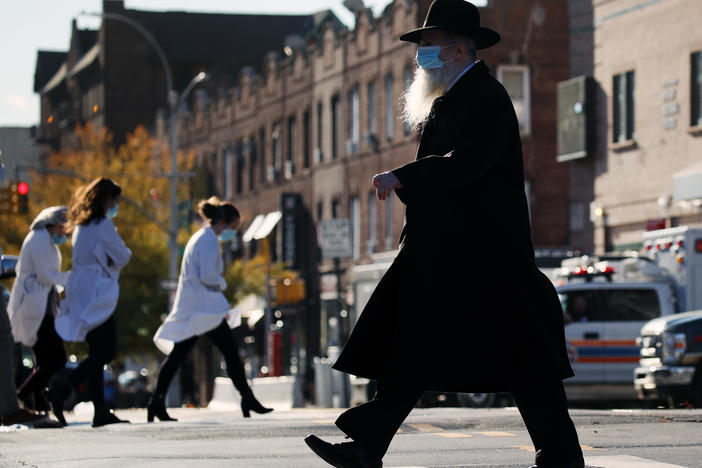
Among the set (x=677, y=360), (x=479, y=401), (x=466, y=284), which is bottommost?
(x=479, y=401)

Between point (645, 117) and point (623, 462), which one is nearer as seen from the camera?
point (623, 462)

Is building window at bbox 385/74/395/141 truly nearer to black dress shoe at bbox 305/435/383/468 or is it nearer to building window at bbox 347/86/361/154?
building window at bbox 347/86/361/154

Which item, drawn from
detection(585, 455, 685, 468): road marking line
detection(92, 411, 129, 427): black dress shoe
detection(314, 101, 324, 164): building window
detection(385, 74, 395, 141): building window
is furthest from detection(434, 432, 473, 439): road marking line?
detection(314, 101, 324, 164): building window

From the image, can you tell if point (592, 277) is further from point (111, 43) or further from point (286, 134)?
point (111, 43)

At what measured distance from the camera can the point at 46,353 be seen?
14.1 m

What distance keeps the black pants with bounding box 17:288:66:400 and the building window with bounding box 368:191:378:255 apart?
3624 centimetres

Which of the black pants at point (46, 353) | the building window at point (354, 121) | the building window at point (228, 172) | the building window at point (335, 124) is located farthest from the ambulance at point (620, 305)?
the building window at point (228, 172)

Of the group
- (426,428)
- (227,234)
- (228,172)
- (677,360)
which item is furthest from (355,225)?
(426,428)

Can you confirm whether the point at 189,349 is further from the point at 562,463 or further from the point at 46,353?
the point at 562,463

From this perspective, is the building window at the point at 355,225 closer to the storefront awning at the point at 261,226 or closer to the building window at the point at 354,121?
the building window at the point at 354,121

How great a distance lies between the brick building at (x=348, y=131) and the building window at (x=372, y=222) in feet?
0.14

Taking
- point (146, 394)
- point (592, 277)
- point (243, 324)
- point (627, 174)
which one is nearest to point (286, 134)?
point (243, 324)

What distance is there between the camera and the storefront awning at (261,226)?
59.8m

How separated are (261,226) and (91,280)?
48001mm
